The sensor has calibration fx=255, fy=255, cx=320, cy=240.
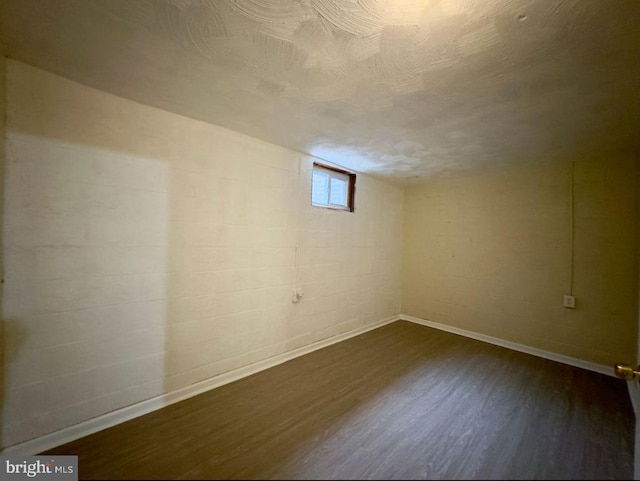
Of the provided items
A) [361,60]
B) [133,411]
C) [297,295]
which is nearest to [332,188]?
[297,295]

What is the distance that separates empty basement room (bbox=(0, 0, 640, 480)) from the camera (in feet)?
3.05

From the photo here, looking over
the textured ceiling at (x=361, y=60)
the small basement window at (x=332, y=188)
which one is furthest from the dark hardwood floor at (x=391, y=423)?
the small basement window at (x=332, y=188)

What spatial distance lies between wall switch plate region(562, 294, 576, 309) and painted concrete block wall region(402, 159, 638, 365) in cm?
4

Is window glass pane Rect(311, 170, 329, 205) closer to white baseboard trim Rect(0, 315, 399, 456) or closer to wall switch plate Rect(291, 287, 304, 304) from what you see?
wall switch plate Rect(291, 287, 304, 304)

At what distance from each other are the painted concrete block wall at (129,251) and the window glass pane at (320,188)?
0.67 ft

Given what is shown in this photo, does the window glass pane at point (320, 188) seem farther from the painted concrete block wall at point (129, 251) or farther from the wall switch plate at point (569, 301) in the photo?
the wall switch plate at point (569, 301)

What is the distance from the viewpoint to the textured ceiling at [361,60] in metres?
0.94

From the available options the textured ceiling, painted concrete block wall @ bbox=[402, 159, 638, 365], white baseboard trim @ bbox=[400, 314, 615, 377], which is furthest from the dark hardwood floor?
the textured ceiling

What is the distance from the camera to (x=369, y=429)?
4.02 feet

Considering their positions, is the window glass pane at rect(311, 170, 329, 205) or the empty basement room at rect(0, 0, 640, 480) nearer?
the empty basement room at rect(0, 0, 640, 480)

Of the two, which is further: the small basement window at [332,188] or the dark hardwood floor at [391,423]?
the small basement window at [332,188]

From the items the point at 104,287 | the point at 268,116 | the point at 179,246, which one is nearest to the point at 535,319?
the point at 268,116

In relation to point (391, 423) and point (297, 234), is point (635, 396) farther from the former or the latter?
point (297, 234)

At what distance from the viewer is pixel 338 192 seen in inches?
126
